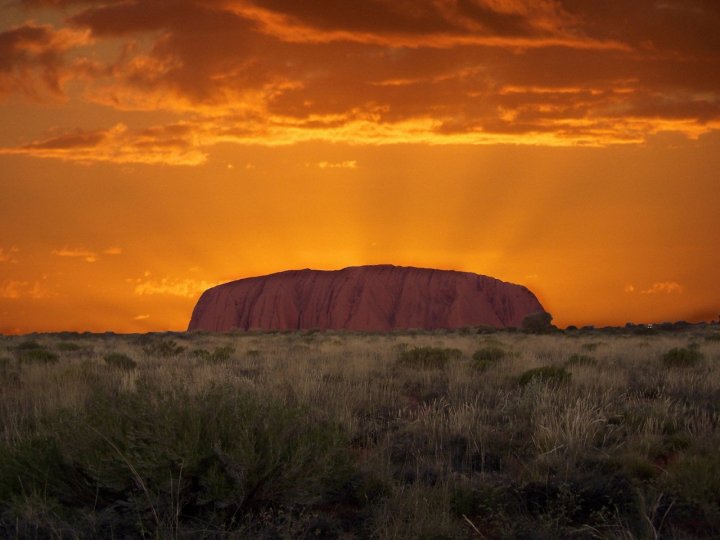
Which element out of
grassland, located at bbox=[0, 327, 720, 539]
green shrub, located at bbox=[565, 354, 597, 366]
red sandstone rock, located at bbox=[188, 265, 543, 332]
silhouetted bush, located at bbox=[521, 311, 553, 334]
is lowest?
grassland, located at bbox=[0, 327, 720, 539]

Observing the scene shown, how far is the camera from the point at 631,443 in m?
6.74

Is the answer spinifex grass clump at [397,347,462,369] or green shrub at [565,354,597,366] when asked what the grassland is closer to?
green shrub at [565,354,597,366]

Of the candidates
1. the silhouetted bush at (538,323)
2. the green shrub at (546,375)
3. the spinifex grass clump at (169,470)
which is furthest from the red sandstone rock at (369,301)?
the spinifex grass clump at (169,470)

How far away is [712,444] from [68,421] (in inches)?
235

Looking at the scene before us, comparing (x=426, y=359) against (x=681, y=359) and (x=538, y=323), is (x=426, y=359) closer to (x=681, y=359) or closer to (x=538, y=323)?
(x=681, y=359)

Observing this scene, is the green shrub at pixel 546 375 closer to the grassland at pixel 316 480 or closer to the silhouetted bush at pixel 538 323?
the grassland at pixel 316 480

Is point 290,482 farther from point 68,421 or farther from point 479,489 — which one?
point 68,421

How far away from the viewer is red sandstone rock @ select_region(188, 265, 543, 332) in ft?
420

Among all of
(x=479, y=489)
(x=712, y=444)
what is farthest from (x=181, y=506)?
(x=712, y=444)

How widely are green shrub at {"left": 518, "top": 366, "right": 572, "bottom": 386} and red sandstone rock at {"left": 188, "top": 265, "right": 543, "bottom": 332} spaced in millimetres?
110812

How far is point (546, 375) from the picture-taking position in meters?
11.8

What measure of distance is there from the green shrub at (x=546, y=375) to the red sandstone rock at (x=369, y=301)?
110812mm

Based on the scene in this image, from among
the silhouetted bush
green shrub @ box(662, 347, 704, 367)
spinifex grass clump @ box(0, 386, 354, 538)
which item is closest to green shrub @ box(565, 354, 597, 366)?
green shrub @ box(662, 347, 704, 367)

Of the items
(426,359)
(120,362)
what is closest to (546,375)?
(426,359)
